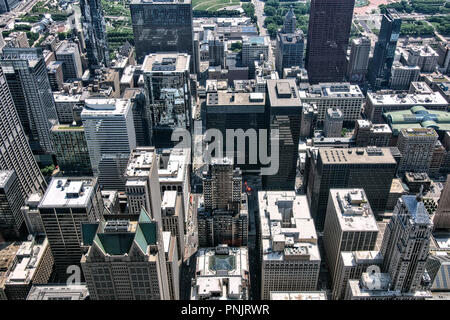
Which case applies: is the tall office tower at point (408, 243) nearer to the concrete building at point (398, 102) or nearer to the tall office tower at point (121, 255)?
the tall office tower at point (121, 255)

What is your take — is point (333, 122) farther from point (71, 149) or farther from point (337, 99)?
point (71, 149)

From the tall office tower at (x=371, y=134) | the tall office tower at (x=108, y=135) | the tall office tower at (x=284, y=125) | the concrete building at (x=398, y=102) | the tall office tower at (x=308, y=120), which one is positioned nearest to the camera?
the tall office tower at (x=284, y=125)

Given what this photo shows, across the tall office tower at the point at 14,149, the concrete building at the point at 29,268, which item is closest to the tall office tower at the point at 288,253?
the concrete building at the point at 29,268

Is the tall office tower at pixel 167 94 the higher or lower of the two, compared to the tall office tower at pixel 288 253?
higher

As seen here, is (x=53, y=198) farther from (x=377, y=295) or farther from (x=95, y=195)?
(x=377, y=295)

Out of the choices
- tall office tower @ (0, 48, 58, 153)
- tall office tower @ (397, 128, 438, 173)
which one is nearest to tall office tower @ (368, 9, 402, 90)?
tall office tower @ (397, 128, 438, 173)

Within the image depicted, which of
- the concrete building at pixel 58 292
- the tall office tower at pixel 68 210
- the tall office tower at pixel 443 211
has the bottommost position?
the tall office tower at pixel 443 211
